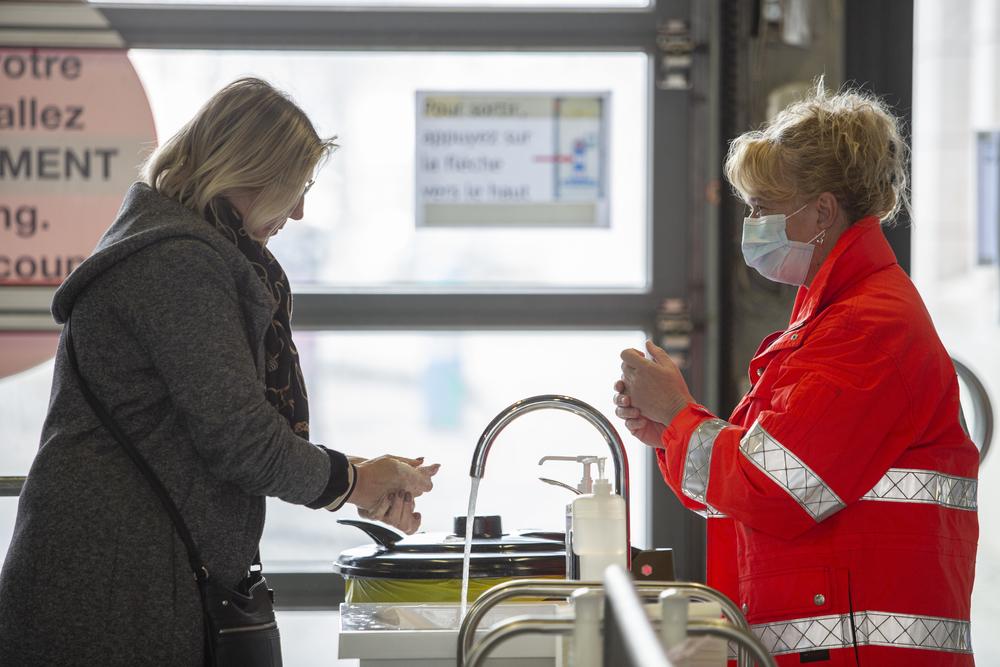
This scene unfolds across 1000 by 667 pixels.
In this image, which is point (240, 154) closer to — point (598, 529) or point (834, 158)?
point (598, 529)

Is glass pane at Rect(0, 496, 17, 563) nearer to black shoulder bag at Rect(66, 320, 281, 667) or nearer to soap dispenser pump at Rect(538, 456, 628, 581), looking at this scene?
black shoulder bag at Rect(66, 320, 281, 667)

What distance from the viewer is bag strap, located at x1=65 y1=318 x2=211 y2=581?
4.41ft

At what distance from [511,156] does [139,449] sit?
1547mm

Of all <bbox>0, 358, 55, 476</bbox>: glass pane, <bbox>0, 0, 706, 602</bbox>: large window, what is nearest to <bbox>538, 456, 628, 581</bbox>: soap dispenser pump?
<bbox>0, 0, 706, 602</bbox>: large window

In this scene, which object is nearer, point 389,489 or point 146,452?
point 146,452

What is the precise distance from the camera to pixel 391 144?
2697mm

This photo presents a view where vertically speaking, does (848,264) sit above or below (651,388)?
above

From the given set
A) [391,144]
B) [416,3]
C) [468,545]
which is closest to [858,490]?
[468,545]

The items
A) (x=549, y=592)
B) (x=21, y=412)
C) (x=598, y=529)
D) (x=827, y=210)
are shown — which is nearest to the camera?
(x=549, y=592)

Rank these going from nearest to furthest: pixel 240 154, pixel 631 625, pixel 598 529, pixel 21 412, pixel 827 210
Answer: pixel 631 625
pixel 598 529
pixel 240 154
pixel 827 210
pixel 21 412

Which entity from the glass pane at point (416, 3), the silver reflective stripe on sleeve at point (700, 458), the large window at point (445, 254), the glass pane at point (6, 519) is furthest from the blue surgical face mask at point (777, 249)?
the glass pane at point (6, 519)

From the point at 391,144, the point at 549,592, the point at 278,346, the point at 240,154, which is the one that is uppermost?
the point at 391,144

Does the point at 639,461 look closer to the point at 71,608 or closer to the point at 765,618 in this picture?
the point at 765,618

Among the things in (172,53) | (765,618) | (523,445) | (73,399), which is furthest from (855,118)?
(172,53)
